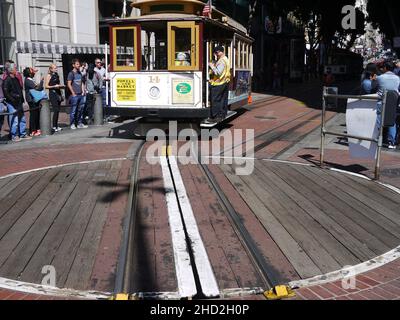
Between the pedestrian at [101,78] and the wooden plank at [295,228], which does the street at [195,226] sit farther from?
the pedestrian at [101,78]

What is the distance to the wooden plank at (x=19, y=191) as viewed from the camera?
683 centimetres

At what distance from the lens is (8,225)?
6.05 metres

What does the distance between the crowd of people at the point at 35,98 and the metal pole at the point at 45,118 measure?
152mm

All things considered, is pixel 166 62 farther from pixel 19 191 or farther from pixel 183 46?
pixel 19 191

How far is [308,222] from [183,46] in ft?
23.2

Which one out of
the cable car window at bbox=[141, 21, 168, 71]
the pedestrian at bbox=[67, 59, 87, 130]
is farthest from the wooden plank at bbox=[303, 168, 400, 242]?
the pedestrian at bbox=[67, 59, 87, 130]

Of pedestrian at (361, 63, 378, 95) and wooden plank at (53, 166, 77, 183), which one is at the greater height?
pedestrian at (361, 63, 378, 95)

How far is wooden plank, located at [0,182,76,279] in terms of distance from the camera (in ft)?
15.7

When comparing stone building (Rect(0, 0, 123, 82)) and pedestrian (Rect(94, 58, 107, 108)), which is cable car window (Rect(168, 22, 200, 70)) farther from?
stone building (Rect(0, 0, 123, 82))

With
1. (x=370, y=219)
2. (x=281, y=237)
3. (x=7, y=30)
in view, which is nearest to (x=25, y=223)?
(x=281, y=237)

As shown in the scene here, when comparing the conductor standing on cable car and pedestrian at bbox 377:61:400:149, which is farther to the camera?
the conductor standing on cable car

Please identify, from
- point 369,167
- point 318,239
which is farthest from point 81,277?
point 369,167

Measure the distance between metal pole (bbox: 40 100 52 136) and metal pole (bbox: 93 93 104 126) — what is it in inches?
86.4

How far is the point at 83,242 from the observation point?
5461 millimetres
